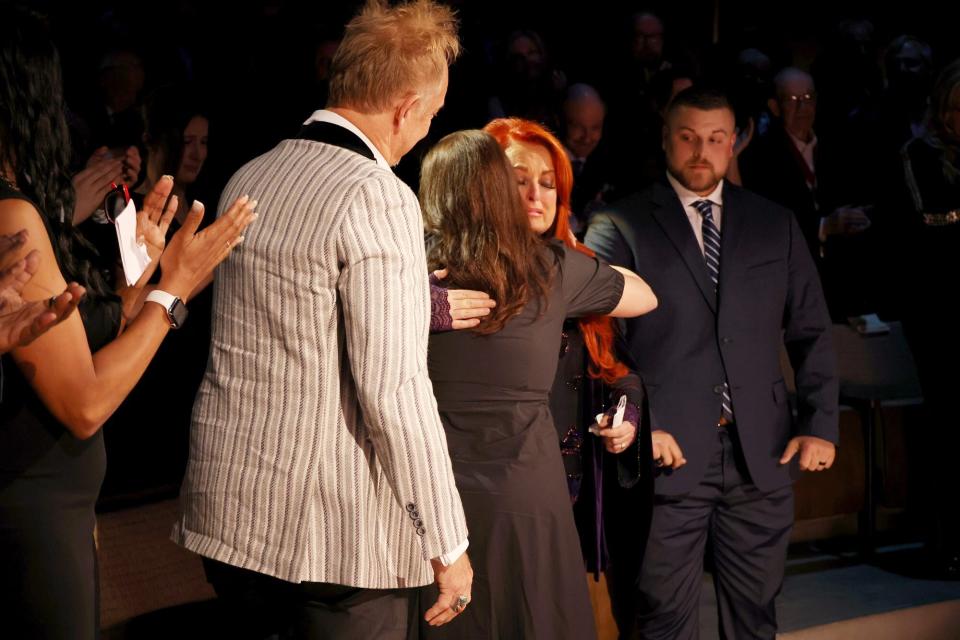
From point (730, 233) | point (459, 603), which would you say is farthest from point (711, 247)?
point (459, 603)

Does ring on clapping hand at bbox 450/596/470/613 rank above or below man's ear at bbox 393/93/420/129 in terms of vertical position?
below

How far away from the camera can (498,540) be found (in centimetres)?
241

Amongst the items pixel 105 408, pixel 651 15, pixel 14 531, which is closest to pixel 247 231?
pixel 105 408

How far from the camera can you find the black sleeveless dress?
5.82 ft

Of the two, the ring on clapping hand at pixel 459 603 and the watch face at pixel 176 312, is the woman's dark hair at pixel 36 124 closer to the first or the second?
the watch face at pixel 176 312

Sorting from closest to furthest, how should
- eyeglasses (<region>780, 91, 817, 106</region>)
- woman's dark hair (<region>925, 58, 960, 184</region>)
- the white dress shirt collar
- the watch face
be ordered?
the watch face
the white dress shirt collar
woman's dark hair (<region>925, 58, 960, 184</region>)
eyeglasses (<region>780, 91, 817, 106</region>)

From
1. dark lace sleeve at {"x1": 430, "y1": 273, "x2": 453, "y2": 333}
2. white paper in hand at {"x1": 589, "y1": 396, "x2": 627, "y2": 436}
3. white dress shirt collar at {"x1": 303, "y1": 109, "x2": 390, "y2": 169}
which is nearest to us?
white dress shirt collar at {"x1": 303, "y1": 109, "x2": 390, "y2": 169}

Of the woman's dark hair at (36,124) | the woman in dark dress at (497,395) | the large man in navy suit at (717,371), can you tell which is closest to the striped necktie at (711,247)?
the large man in navy suit at (717,371)

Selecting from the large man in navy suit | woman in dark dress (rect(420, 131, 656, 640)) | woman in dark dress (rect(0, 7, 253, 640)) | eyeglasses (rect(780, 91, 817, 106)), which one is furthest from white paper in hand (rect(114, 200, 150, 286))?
eyeglasses (rect(780, 91, 817, 106))

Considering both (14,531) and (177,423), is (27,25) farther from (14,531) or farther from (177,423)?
(177,423)

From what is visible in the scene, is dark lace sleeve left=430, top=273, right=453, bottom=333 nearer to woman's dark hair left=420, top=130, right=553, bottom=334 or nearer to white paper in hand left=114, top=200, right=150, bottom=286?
woman's dark hair left=420, top=130, right=553, bottom=334

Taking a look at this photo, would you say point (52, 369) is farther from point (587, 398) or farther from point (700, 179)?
point (700, 179)

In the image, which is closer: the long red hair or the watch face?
the watch face

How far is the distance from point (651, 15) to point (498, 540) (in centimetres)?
442
